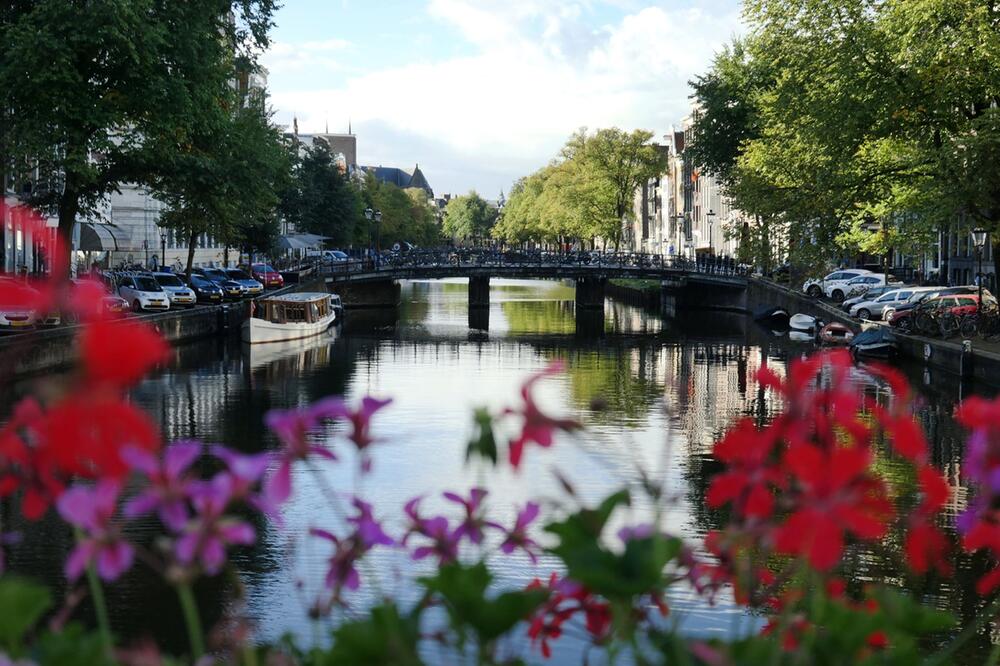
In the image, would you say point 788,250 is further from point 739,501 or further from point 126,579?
point 739,501

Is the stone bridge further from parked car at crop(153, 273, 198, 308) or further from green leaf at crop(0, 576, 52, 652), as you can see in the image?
green leaf at crop(0, 576, 52, 652)

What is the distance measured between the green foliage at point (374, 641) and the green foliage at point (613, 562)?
406 mm

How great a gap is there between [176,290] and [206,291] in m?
6.41

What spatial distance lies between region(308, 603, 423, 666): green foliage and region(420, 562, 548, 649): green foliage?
0.12 m

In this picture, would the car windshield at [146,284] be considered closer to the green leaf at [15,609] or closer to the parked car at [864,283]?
the parked car at [864,283]

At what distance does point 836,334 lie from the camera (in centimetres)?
5322

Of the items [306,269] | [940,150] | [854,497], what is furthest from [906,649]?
[306,269]

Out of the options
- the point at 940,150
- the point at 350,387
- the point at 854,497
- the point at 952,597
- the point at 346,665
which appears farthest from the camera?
the point at 350,387

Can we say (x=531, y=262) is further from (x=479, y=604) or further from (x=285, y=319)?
(x=479, y=604)

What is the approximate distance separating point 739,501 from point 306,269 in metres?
79.5

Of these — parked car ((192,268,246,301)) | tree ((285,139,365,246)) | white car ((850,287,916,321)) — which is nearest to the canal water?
white car ((850,287,916,321))

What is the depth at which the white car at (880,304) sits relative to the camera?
52812 millimetres

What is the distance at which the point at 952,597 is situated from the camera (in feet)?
49.1

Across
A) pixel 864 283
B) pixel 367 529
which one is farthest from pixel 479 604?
pixel 864 283
